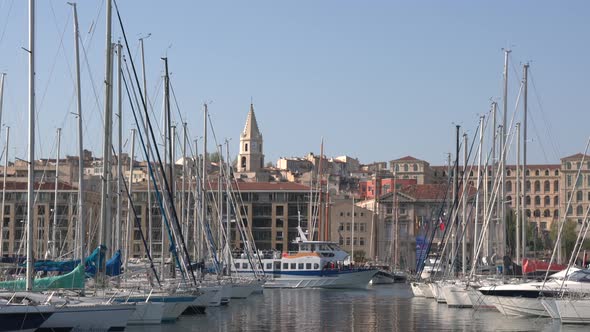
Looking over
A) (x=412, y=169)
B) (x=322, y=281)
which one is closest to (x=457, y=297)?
(x=322, y=281)

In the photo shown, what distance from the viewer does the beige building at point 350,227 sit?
13362cm

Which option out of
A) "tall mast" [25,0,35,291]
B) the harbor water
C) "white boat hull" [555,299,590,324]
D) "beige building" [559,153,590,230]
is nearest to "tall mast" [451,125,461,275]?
the harbor water

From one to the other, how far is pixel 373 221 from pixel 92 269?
8995 cm

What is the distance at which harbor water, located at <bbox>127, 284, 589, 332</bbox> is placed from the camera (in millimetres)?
41031

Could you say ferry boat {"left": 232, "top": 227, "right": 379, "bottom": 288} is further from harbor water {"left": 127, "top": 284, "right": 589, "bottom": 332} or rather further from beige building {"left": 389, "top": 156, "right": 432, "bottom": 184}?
beige building {"left": 389, "top": 156, "right": 432, "bottom": 184}

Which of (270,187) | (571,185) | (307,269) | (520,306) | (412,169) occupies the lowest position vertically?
(520,306)

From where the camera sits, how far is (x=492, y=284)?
155 ft

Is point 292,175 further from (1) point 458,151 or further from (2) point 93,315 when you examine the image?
(2) point 93,315

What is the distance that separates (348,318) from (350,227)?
87.2 m

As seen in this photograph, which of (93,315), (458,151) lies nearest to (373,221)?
(458,151)

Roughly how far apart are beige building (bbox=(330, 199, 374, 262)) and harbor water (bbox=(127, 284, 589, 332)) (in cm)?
6971

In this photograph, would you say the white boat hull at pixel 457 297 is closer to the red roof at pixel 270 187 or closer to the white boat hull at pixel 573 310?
the white boat hull at pixel 573 310

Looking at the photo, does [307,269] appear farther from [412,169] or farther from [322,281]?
[412,169]

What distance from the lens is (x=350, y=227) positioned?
134m
